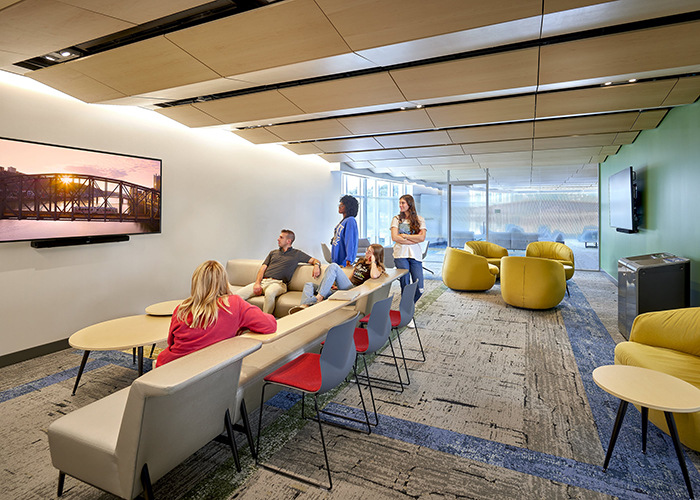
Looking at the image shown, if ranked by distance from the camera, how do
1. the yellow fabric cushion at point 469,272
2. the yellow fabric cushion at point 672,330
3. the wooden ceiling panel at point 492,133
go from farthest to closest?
the yellow fabric cushion at point 469,272 → the wooden ceiling panel at point 492,133 → the yellow fabric cushion at point 672,330

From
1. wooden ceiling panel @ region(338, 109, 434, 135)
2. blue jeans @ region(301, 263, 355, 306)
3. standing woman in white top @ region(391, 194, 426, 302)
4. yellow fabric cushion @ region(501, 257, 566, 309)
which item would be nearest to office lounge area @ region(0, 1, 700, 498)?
yellow fabric cushion @ region(501, 257, 566, 309)

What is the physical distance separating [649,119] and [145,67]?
624 centimetres

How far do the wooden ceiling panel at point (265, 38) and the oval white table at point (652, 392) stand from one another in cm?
289

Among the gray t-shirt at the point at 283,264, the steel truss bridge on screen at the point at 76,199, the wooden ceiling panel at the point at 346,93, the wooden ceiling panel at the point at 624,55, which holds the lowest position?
the gray t-shirt at the point at 283,264

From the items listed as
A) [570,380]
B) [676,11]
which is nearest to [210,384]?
[570,380]

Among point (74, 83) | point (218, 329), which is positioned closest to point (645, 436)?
point (218, 329)

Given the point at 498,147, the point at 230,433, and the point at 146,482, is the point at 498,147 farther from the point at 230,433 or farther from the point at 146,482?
the point at 146,482

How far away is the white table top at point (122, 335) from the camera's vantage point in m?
2.73

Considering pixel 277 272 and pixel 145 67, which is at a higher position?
pixel 145 67

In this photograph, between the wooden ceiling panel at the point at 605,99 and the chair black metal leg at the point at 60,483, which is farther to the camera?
the wooden ceiling panel at the point at 605,99

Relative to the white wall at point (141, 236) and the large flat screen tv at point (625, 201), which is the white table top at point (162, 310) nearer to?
the white wall at point (141, 236)

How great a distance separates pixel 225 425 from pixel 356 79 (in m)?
3.24

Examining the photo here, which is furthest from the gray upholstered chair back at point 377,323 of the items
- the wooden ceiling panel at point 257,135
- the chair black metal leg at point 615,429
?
the wooden ceiling panel at point 257,135

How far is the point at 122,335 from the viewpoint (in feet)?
9.71
